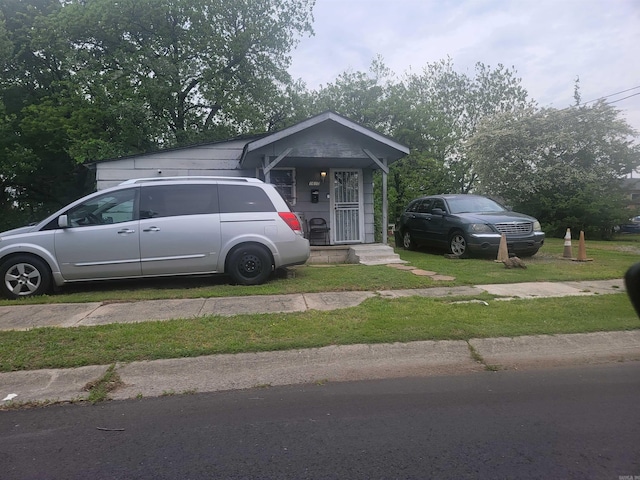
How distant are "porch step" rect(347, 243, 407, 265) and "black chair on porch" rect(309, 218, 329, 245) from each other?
1223mm

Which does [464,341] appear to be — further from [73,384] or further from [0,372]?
[0,372]

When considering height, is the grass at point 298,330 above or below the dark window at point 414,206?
below

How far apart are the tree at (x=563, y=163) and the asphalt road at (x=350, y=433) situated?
1789cm

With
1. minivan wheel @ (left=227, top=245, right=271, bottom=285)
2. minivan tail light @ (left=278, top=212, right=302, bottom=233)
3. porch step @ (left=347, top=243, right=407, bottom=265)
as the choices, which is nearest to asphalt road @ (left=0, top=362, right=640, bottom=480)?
minivan wheel @ (left=227, top=245, right=271, bottom=285)

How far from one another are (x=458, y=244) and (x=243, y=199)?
6.10 metres

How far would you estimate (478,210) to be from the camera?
11484 mm

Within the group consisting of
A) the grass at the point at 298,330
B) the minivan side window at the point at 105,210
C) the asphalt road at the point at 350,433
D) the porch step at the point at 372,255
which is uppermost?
the minivan side window at the point at 105,210

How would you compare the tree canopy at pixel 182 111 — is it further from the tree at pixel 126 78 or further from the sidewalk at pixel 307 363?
the sidewalk at pixel 307 363

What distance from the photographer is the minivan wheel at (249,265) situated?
7344 mm

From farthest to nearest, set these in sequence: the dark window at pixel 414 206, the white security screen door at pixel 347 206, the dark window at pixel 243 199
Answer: the dark window at pixel 414 206, the white security screen door at pixel 347 206, the dark window at pixel 243 199

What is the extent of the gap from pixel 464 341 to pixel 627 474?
221 centimetres

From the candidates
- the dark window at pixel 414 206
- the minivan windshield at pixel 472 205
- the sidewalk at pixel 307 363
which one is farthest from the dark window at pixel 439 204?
the sidewalk at pixel 307 363

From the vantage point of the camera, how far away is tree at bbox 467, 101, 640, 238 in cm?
1906

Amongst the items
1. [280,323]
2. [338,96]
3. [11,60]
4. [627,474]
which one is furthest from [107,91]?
[627,474]
